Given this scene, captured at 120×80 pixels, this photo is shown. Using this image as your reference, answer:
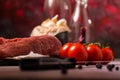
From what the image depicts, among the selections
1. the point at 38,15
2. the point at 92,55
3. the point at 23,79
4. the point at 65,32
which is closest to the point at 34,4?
the point at 38,15

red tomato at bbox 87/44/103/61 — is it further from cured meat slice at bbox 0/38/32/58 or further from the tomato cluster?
cured meat slice at bbox 0/38/32/58

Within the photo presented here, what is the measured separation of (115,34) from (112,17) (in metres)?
0.11

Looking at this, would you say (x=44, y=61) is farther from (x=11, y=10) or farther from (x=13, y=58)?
(x=11, y=10)

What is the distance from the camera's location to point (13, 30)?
203 centimetres

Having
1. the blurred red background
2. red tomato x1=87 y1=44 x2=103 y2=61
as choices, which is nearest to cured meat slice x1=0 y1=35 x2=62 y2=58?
red tomato x1=87 y1=44 x2=103 y2=61

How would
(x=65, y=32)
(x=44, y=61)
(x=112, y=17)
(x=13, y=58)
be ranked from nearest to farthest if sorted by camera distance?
1. (x=44, y=61)
2. (x=13, y=58)
3. (x=65, y=32)
4. (x=112, y=17)

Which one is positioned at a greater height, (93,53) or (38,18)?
(38,18)

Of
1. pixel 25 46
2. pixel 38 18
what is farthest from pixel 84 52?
pixel 38 18

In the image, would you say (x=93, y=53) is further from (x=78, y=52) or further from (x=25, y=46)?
(x=25, y=46)

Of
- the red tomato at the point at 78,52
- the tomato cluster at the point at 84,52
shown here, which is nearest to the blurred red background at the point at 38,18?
the tomato cluster at the point at 84,52

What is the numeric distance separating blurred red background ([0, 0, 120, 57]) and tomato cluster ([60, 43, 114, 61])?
1.09 m

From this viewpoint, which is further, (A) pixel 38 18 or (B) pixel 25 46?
(A) pixel 38 18

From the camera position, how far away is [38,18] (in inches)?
80.6

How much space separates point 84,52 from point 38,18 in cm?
130
